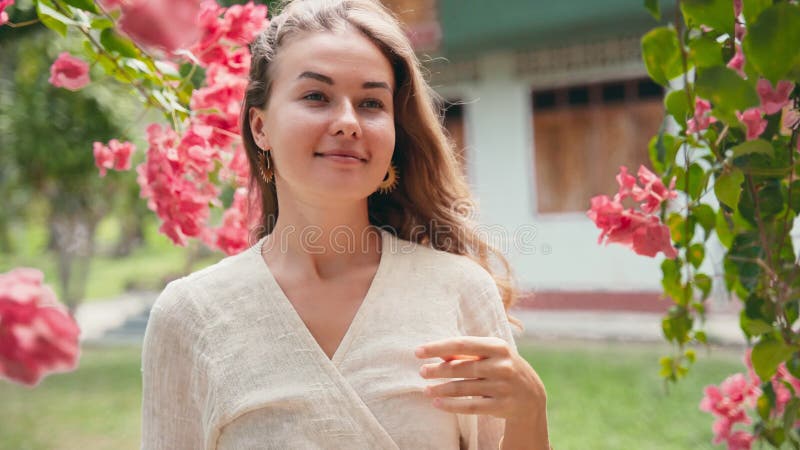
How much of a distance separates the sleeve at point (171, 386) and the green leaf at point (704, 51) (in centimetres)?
76

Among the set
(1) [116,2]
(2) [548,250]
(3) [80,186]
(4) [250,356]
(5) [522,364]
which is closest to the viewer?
(1) [116,2]

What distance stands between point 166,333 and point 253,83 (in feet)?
1.39

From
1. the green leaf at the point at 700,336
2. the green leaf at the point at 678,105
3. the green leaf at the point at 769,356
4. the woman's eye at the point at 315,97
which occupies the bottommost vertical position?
the green leaf at the point at 700,336

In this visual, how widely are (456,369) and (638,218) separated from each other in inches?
14.6

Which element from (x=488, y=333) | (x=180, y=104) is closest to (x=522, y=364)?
(x=488, y=333)

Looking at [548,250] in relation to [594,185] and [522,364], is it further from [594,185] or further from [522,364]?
[522,364]

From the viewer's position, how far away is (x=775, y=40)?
646 millimetres

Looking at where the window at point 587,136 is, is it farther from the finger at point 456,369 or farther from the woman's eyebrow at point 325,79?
the finger at point 456,369

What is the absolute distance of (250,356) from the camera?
107cm

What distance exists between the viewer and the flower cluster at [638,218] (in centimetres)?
106

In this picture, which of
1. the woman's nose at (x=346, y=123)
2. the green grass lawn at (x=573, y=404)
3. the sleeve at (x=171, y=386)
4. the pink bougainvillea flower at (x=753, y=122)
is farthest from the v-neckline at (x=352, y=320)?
the green grass lawn at (x=573, y=404)

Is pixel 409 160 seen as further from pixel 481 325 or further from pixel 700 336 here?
pixel 700 336

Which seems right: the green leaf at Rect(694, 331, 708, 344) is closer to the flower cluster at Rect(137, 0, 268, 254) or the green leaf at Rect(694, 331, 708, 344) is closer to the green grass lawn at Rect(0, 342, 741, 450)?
the flower cluster at Rect(137, 0, 268, 254)

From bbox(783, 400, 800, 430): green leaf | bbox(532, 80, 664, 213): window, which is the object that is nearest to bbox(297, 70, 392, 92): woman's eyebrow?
bbox(783, 400, 800, 430): green leaf
